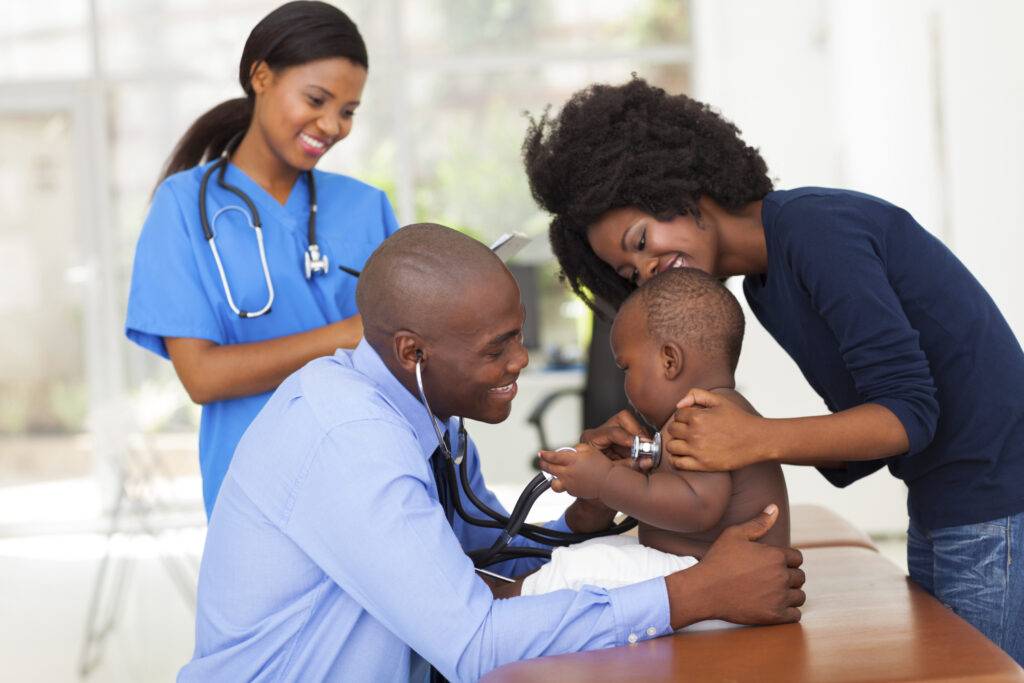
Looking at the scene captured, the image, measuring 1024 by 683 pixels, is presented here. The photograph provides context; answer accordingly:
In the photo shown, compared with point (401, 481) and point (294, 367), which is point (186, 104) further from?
point (401, 481)

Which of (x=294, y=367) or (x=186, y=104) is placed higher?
(x=186, y=104)

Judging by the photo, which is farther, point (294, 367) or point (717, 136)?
point (294, 367)

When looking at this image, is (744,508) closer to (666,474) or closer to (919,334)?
(666,474)

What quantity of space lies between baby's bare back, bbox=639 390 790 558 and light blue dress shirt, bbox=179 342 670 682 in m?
0.19

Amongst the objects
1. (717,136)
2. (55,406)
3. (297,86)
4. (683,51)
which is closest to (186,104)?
(55,406)

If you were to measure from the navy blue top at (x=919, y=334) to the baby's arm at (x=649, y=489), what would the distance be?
0.73 ft

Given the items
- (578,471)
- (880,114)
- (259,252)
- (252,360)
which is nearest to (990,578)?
(578,471)

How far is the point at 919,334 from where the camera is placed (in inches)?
53.8

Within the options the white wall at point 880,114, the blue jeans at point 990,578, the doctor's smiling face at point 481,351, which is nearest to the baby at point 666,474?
the doctor's smiling face at point 481,351

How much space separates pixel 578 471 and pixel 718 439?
7.0 inches

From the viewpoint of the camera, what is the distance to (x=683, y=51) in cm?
600

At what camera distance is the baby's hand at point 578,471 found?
52.6 inches

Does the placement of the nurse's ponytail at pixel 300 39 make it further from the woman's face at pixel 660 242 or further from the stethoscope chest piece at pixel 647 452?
the stethoscope chest piece at pixel 647 452

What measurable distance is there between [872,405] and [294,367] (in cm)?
94
